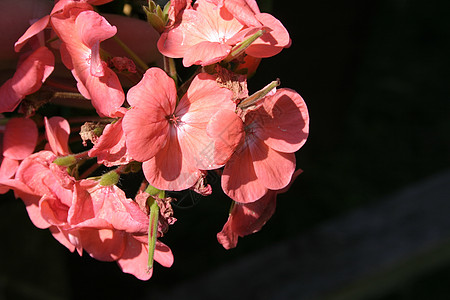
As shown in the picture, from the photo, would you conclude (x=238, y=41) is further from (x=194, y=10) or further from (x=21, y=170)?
(x=21, y=170)

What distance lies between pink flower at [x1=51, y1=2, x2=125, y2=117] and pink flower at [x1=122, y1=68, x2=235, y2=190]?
33mm

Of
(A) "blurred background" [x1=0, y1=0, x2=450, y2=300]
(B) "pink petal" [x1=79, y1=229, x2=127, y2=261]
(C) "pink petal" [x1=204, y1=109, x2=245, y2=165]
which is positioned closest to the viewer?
(C) "pink petal" [x1=204, y1=109, x2=245, y2=165]

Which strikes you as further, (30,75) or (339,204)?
(339,204)

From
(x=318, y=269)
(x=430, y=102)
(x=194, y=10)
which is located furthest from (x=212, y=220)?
(x=194, y=10)

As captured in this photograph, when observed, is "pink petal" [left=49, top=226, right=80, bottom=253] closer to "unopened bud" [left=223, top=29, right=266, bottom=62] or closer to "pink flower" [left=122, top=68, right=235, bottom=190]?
"pink flower" [left=122, top=68, right=235, bottom=190]

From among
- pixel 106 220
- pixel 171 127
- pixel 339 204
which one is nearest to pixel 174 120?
pixel 171 127

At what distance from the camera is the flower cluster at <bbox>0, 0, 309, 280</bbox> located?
402mm

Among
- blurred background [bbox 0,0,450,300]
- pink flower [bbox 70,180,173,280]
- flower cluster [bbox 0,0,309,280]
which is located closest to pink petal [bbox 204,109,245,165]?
flower cluster [bbox 0,0,309,280]

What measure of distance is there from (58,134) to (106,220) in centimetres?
11

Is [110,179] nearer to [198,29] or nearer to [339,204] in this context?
[198,29]

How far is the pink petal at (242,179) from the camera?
17.1 inches

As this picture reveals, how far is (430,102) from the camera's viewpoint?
182 centimetres

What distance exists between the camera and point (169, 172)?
0.42m

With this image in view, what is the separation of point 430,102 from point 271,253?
0.98 m
